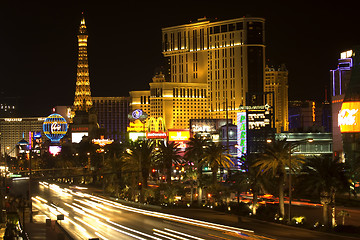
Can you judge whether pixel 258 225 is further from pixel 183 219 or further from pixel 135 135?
pixel 135 135

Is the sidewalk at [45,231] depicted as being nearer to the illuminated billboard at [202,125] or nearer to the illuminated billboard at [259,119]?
the illuminated billboard at [259,119]

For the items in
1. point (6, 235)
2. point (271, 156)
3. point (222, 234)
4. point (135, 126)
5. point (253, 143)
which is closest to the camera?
point (6, 235)

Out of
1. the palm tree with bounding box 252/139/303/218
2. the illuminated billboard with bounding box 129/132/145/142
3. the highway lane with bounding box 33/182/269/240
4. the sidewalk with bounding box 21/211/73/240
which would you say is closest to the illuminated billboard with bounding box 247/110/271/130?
the highway lane with bounding box 33/182/269/240

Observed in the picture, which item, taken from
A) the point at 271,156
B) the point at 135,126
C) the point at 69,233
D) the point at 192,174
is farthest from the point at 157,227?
the point at 135,126

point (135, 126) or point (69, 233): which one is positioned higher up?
point (135, 126)

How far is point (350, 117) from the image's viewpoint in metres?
98.4

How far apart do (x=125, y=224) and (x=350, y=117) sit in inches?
1920

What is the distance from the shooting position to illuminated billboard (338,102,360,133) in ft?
319

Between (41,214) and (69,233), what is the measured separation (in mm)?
21573

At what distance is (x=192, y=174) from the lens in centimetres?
9106

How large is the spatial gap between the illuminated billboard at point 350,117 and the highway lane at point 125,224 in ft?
125

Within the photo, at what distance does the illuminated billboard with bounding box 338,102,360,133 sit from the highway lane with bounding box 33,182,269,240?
38182mm

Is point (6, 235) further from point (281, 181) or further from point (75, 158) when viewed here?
point (75, 158)

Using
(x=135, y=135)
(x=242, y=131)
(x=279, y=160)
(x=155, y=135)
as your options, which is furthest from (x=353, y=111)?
(x=135, y=135)
